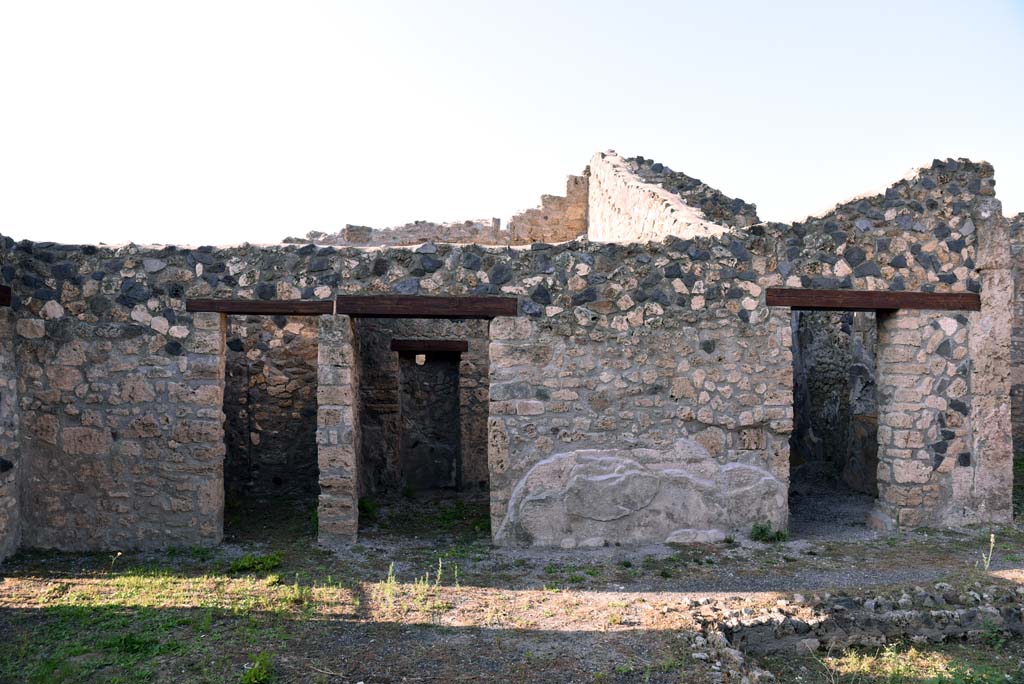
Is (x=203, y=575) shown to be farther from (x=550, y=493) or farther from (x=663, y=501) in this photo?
(x=663, y=501)

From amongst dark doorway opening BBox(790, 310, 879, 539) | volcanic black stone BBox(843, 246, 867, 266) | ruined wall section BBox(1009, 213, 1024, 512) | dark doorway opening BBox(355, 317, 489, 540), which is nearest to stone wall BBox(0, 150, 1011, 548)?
volcanic black stone BBox(843, 246, 867, 266)

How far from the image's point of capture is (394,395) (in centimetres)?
1047

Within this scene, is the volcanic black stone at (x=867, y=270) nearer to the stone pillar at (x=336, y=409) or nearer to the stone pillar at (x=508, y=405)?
the stone pillar at (x=508, y=405)

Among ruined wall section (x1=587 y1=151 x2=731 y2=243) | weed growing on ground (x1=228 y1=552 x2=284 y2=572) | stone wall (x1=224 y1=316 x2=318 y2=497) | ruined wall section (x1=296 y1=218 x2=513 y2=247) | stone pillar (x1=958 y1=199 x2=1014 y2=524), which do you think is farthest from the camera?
ruined wall section (x1=296 y1=218 x2=513 y2=247)

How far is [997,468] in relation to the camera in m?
7.20

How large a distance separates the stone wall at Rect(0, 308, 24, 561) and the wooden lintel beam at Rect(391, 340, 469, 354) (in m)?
4.70

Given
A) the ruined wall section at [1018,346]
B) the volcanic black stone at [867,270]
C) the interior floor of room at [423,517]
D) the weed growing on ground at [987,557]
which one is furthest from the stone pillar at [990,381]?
the interior floor of room at [423,517]

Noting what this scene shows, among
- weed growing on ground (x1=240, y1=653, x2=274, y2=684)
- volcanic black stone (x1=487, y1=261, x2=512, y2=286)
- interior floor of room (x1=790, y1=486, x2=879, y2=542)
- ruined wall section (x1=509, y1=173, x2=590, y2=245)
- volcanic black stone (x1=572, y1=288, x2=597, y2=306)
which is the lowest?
interior floor of room (x1=790, y1=486, x2=879, y2=542)

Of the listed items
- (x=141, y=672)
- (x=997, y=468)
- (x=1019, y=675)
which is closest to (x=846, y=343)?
(x=997, y=468)

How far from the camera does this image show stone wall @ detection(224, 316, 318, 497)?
9016 millimetres

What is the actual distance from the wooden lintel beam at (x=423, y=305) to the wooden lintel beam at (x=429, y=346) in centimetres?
364

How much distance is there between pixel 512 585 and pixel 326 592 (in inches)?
54.4

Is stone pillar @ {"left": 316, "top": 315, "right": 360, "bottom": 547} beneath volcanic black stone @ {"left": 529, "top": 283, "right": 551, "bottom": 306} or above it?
beneath

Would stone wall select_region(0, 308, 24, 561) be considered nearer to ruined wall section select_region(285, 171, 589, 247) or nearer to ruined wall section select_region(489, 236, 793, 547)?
ruined wall section select_region(489, 236, 793, 547)
